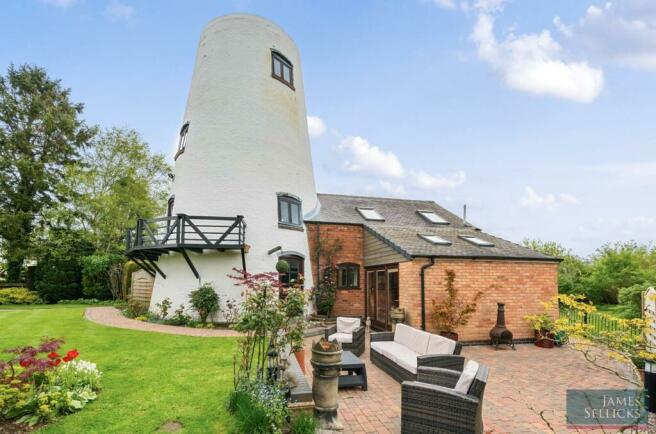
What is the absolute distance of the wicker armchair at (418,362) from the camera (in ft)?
19.1

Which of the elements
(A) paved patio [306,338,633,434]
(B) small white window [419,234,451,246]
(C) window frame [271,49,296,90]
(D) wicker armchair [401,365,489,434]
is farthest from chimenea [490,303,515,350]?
(C) window frame [271,49,296,90]

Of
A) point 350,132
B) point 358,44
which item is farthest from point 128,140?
point 358,44

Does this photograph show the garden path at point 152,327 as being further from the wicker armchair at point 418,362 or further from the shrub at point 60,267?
the shrub at point 60,267

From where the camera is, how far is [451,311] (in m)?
10.4

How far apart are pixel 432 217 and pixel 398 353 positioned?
1123cm

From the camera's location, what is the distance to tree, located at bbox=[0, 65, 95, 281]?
2266 centimetres

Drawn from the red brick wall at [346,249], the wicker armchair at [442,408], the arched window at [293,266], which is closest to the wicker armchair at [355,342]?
the wicker armchair at [442,408]

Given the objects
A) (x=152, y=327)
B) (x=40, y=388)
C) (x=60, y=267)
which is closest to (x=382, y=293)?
(x=152, y=327)

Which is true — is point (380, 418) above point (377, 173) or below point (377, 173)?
below

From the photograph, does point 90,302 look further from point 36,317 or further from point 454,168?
point 454,168

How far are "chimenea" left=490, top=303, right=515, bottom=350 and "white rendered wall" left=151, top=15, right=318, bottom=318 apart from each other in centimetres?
715

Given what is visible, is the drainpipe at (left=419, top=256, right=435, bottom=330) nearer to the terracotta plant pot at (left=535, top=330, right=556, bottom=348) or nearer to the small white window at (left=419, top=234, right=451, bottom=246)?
the small white window at (left=419, top=234, right=451, bottom=246)

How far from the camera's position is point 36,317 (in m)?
13.2

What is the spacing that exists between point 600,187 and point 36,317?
19.3m
